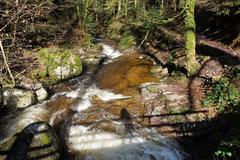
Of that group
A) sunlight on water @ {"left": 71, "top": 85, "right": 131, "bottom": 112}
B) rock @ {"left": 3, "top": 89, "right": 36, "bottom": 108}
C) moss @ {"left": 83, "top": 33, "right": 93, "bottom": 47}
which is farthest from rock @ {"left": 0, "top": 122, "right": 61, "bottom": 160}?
moss @ {"left": 83, "top": 33, "right": 93, "bottom": 47}

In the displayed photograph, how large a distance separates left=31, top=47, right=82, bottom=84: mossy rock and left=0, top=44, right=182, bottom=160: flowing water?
57 cm

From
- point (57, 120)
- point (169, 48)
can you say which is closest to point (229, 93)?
point (57, 120)

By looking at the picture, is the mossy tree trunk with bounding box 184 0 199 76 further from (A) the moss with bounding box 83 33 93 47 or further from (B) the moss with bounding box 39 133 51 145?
(A) the moss with bounding box 83 33 93 47

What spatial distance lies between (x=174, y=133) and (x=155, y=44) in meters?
11.8

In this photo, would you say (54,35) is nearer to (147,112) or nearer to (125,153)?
(147,112)

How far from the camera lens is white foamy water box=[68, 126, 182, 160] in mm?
11000

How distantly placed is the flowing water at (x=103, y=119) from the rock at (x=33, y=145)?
116 centimetres

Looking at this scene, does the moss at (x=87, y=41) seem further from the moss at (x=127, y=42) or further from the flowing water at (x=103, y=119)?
the flowing water at (x=103, y=119)

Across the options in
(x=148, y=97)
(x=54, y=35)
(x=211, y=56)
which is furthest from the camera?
(x=54, y=35)

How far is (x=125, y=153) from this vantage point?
11.2 meters

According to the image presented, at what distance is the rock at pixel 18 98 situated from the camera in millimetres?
14039

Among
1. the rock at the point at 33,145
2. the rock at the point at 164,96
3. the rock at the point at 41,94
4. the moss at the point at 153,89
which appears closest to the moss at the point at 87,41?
the rock at the point at 164,96

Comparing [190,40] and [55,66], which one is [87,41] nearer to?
[55,66]

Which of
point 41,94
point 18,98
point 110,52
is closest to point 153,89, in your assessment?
point 41,94
